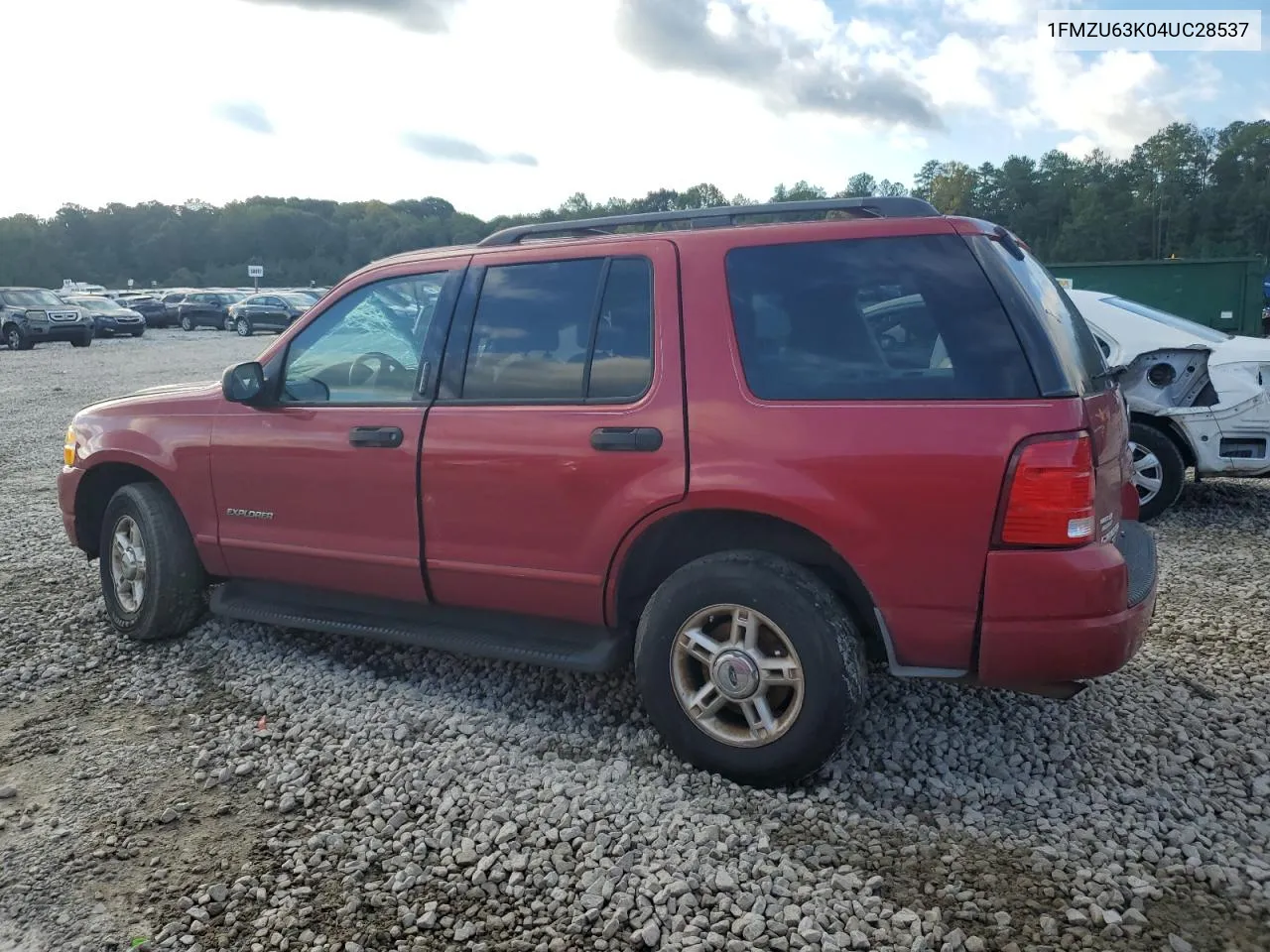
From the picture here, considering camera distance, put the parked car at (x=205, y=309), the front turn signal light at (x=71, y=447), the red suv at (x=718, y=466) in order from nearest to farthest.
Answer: the red suv at (x=718, y=466)
the front turn signal light at (x=71, y=447)
the parked car at (x=205, y=309)

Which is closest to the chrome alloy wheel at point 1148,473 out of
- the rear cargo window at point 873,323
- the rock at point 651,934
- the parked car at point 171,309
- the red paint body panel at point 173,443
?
the rear cargo window at point 873,323

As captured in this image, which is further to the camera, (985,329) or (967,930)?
(985,329)

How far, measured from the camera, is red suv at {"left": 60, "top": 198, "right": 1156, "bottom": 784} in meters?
2.93

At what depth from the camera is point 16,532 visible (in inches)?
275

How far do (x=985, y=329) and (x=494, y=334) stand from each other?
1.82 m

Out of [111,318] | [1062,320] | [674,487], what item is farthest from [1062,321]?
[111,318]

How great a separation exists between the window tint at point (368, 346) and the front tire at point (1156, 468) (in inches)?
203

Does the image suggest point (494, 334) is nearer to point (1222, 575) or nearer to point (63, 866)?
point (63, 866)

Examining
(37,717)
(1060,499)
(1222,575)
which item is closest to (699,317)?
(1060,499)

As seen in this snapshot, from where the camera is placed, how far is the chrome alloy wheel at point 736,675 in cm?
320

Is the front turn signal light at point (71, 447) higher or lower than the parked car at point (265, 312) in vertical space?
lower

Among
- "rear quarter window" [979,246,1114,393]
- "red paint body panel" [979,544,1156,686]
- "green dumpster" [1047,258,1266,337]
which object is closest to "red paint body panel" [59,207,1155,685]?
"red paint body panel" [979,544,1156,686]

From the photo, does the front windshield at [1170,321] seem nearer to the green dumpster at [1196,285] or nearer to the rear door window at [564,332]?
the rear door window at [564,332]


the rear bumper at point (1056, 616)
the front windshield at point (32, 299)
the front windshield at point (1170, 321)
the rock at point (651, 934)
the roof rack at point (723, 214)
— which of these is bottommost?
the rock at point (651, 934)
